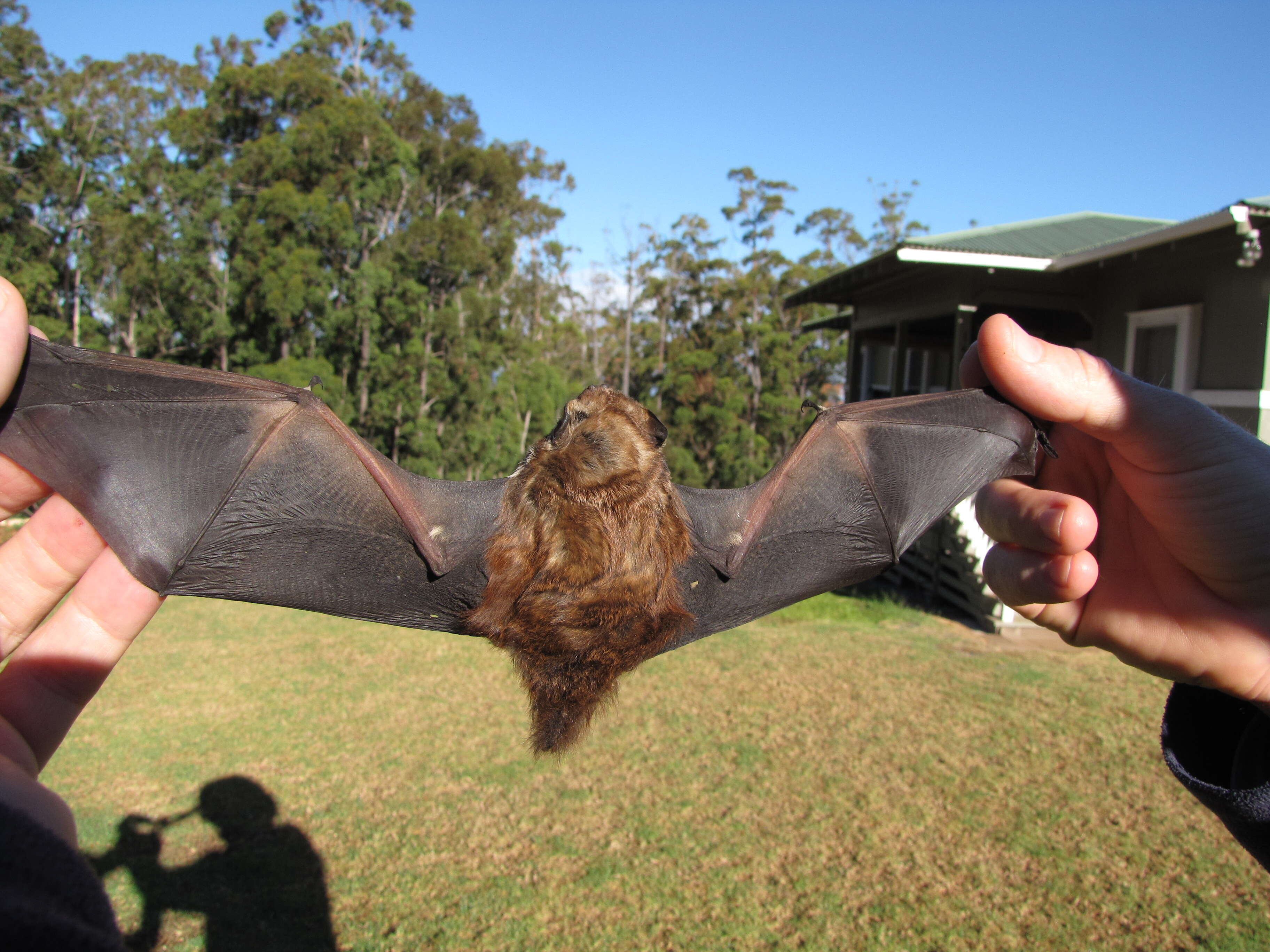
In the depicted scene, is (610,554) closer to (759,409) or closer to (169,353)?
(759,409)

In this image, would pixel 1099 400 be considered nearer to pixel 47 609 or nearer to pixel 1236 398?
pixel 47 609

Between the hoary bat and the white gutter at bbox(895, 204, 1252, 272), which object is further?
the white gutter at bbox(895, 204, 1252, 272)

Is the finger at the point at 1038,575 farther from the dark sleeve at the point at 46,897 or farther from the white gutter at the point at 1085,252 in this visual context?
the white gutter at the point at 1085,252

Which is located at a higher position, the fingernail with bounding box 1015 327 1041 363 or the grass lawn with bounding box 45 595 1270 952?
the fingernail with bounding box 1015 327 1041 363

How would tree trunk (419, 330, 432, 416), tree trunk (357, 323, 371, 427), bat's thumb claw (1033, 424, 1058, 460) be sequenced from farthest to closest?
tree trunk (357, 323, 371, 427)
tree trunk (419, 330, 432, 416)
bat's thumb claw (1033, 424, 1058, 460)

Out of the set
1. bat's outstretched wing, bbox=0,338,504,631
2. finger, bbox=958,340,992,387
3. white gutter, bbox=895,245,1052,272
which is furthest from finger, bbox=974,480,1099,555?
white gutter, bbox=895,245,1052,272

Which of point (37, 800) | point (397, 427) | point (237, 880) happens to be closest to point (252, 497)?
point (37, 800)

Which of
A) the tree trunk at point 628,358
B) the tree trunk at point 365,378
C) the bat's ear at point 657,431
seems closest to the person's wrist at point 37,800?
the bat's ear at point 657,431

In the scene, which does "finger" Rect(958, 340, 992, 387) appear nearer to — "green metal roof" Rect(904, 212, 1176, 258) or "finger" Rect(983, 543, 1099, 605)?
"finger" Rect(983, 543, 1099, 605)
